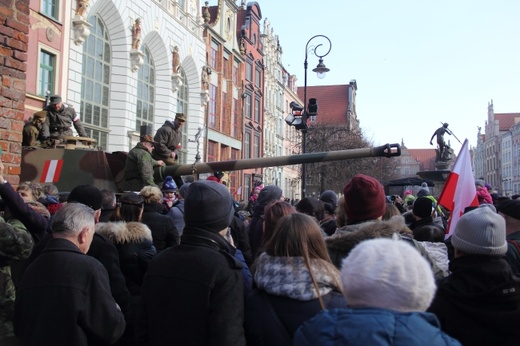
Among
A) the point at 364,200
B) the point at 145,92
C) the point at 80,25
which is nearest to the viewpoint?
the point at 364,200

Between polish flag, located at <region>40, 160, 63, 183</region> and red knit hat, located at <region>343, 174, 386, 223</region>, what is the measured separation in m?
5.53

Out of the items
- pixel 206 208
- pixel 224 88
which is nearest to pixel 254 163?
pixel 206 208

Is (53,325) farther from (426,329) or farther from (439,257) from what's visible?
(439,257)

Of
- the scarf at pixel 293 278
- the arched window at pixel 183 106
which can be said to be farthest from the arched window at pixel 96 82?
the scarf at pixel 293 278

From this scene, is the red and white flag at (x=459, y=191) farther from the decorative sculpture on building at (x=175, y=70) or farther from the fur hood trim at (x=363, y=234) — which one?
the decorative sculpture on building at (x=175, y=70)

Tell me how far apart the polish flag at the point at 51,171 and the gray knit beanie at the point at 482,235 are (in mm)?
6308

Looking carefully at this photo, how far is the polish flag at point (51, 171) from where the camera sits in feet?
25.7

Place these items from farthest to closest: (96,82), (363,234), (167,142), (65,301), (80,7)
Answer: (96,82) → (80,7) → (167,142) → (363,234) → (65,301)

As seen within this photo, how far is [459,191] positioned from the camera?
564 cm

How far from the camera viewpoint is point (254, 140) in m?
45.2

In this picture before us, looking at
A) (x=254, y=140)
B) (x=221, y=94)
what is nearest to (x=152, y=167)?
(x=221, y=94)

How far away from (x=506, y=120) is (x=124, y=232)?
111489 millimetres

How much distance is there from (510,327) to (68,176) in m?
6.72

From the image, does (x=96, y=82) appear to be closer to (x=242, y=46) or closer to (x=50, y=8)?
(x=50, y=8)
